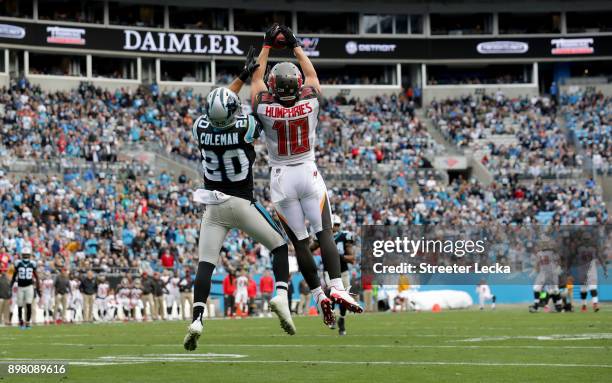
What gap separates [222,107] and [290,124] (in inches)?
28.5

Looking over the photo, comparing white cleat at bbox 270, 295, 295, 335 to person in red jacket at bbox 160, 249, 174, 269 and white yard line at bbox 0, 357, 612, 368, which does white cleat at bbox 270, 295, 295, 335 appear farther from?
person in red jacket at bbox 160, 249, 174, 269

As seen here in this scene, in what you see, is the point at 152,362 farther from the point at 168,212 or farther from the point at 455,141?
the point at 455,141

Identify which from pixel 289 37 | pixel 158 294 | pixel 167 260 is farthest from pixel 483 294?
pixel 289 37

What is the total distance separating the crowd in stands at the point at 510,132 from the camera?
51.1 m

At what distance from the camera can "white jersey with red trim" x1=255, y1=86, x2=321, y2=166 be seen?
36.8ft

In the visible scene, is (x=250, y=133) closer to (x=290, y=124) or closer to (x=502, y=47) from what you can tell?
(x=290, y=124)

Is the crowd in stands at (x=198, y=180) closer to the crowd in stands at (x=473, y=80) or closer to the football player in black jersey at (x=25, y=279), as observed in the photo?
the crowd in stands at (x=473, y=80)

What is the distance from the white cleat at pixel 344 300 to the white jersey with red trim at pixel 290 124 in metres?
1.37

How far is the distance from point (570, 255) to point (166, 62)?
28.7 m

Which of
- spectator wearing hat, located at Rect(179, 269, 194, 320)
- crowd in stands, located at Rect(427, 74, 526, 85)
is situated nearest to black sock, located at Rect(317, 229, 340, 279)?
spectator wearing hat, located at Rect(179, 269, 194, 320)

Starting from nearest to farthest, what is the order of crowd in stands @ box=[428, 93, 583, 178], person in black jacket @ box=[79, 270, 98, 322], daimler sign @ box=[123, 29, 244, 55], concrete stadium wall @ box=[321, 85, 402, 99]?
person in black jacket @ box=[79, 270, 98, 322]
crowd in stands @ box=[428, 93, 583, 178]
daimler sign @ box=[123, 29, 244, 55]
concrete stadium wall @ box=[321, 85, 402, 99]

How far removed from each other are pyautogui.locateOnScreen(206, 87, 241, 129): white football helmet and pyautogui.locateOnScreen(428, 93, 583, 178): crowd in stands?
40059 mm

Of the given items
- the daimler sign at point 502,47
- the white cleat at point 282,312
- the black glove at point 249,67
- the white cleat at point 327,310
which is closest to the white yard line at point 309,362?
the white cleat at point 327,310

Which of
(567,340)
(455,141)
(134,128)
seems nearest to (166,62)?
(134,128)
